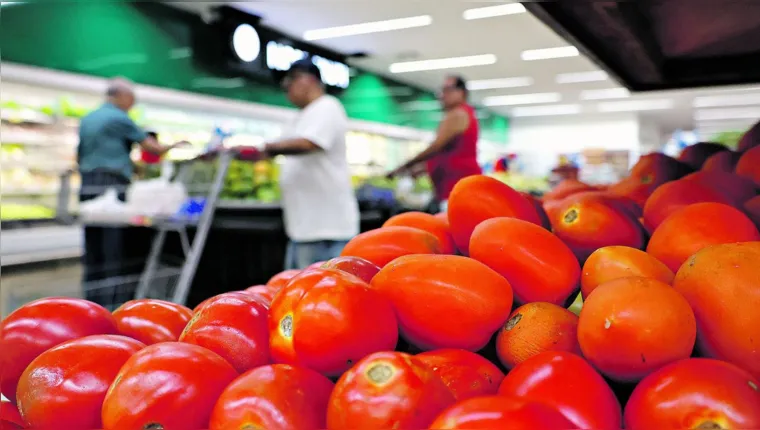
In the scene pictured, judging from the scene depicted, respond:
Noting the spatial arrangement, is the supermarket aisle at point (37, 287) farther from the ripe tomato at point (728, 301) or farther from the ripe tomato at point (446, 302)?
the ripe tomato at point (728, 301)

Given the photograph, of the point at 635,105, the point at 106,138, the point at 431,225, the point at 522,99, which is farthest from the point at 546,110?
the point at 431,225

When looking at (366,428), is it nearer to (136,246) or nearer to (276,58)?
(136,246)

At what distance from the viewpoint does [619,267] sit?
727 mm

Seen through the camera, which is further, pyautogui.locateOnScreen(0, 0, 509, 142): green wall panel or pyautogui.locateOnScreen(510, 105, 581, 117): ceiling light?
pyautogui.locateOnScreen(510, 105, 581, 117): ceiling light

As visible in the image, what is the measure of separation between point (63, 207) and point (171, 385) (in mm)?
2701

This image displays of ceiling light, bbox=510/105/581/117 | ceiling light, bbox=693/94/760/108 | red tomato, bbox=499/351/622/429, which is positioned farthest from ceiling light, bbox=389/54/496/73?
red tomato, bbox=499/351/622/429

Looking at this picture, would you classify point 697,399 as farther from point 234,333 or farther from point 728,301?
point 234,333

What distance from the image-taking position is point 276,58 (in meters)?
7.75

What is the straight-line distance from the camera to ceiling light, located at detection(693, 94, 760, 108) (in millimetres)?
13906

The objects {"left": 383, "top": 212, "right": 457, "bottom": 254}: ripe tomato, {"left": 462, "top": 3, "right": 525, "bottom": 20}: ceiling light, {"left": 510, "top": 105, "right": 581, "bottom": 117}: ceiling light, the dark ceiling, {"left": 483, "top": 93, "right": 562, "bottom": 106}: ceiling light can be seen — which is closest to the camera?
{"left": 383, "top": 212, "right": 457, "bottom": 254}: ripe tomato

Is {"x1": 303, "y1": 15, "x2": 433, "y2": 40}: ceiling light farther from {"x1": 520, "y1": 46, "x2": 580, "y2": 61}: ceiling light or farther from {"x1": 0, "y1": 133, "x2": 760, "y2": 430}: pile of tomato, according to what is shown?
{"x1": 0, "y1": 133, "x2": 760, "y2": 430}: pile of tomato

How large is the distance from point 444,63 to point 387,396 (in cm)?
1043

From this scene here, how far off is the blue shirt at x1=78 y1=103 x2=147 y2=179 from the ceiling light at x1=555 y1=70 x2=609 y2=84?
9.59 metres

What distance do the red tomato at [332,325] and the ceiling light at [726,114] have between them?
18.3m
